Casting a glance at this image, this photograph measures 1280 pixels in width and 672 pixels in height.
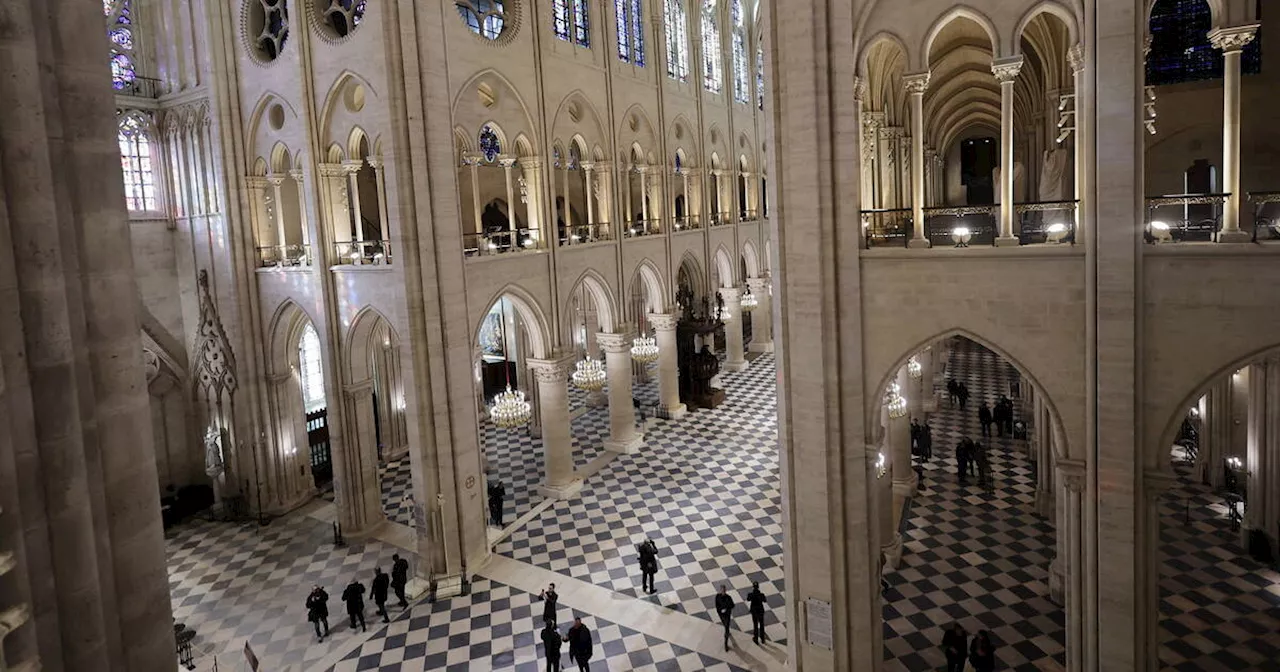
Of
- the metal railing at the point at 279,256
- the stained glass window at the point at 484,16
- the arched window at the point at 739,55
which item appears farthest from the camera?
Result: the arched window at the point at 739,55

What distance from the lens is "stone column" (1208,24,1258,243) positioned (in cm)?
827

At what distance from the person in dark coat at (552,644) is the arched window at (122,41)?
17.7 metres

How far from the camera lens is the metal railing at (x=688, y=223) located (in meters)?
25.6

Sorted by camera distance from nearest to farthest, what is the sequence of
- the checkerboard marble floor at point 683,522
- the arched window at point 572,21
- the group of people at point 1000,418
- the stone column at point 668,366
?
the checkerboard marble floor at point 683,522, the arched window at point 572,21, the group of people at point 1000,418, the stone column at point 668,366

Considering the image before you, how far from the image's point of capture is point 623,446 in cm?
2203

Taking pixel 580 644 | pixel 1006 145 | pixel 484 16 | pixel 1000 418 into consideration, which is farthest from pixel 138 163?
pixel 1000 418

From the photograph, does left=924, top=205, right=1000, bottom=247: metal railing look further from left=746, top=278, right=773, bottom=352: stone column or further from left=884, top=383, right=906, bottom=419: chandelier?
left=746, top=278, right=773, bottom=352: stone column

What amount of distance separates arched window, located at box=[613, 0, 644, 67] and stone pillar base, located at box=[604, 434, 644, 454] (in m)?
11.5

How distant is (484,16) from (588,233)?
238 inches

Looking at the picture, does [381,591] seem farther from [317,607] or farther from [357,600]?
[317,607]

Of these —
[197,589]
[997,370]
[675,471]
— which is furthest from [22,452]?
[997,370]

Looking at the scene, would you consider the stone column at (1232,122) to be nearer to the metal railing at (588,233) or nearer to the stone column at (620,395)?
the metal railing at (588,233)

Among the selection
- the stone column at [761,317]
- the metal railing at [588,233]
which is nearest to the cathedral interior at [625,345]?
the metal railing at [588,233]

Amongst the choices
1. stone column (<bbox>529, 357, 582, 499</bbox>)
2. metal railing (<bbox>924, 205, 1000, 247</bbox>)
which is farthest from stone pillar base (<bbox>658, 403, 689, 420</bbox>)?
metal railing (<bbox>924, 205, 1000, 247</bbox>)
